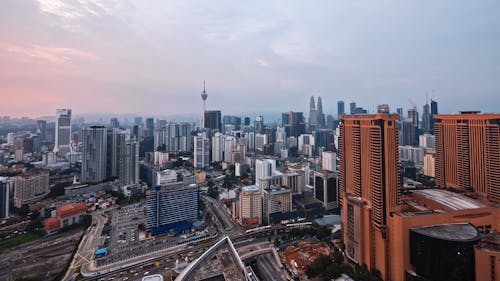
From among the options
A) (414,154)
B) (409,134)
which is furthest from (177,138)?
(409,134)

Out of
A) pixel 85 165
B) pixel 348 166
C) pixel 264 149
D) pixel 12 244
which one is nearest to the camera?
pixel 348 166

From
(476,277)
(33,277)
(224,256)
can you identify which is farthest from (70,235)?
(476,277)

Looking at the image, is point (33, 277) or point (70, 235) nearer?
point (33, 277)

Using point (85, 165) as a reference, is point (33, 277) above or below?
below

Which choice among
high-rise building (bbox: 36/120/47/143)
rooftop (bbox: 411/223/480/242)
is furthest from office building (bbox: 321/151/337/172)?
high-rise building (bbox: 36/120/47/143)

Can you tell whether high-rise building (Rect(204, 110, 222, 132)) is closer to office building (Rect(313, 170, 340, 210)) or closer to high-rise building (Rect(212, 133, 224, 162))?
high-rise building (Rect(212, 133, 224, 162))

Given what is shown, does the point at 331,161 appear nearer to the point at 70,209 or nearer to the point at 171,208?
the point at 171,208

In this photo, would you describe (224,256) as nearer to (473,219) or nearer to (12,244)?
(473,219)
